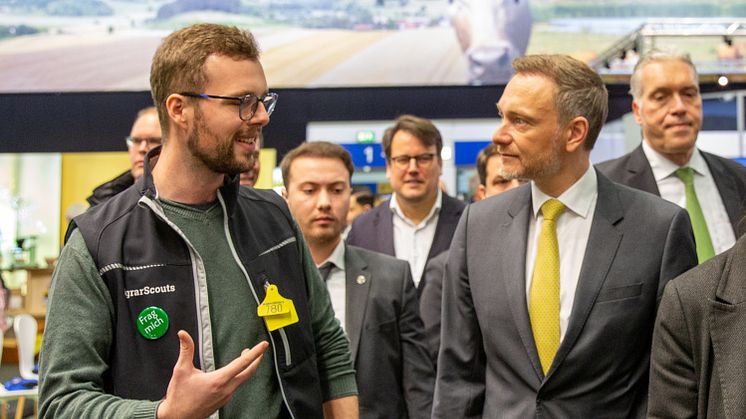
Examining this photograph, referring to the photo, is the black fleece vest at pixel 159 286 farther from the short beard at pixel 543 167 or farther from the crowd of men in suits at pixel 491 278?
the short beard at pixel 543 167

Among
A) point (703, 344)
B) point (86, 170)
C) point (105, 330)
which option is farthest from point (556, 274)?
point (86, 170)

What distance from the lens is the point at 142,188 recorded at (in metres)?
1.99

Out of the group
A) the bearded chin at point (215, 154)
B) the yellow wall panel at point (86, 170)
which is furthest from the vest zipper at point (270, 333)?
the yellow wall panel at point (86, 170)

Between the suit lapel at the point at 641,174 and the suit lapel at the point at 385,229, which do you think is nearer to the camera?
the suit lapel at the point at 641,174

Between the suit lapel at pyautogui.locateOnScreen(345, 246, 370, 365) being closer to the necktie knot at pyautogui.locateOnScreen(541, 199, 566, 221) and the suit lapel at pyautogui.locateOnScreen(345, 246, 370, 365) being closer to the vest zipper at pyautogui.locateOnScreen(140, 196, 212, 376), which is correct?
the necktie knot at pyautogui.locateOnScreen(541, 199, 566, 221)

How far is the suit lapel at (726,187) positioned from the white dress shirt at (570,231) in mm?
902

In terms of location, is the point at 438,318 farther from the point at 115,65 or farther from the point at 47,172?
the point at 47,172

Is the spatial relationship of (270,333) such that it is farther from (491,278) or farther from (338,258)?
(338,258)

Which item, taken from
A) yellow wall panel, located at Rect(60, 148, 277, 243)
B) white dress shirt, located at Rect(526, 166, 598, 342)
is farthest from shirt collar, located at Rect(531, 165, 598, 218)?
yellow wall panel, located at Rect(60, 148, 277, 243)

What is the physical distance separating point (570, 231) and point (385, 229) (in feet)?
6.81

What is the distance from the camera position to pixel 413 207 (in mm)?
4543

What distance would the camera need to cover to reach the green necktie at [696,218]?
326 cm

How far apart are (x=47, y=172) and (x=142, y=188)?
1107 cm

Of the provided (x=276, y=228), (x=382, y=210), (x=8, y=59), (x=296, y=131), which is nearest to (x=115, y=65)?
(x=8, y=59)
